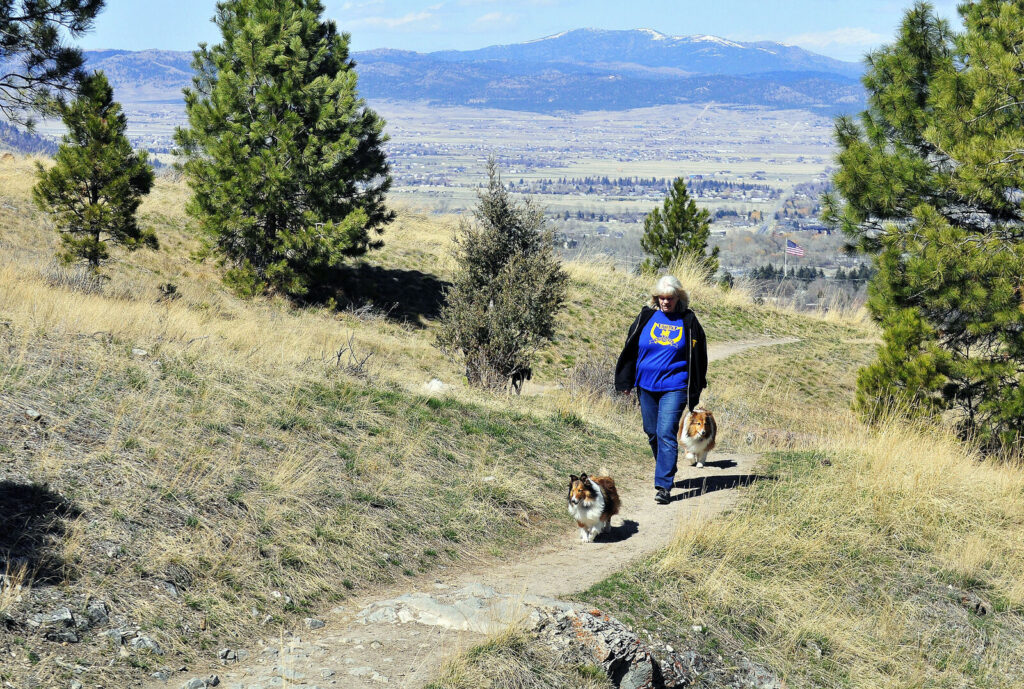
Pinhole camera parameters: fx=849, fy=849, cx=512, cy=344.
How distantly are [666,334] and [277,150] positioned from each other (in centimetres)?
1370

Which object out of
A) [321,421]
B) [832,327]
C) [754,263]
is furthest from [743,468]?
[754,263]

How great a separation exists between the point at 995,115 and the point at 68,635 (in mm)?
11362

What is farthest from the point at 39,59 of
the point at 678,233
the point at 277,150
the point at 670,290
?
the point at 678,233

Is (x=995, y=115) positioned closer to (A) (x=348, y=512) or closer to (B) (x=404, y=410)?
(B) (x=404, y=410)

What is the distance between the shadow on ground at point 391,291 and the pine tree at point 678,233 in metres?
8.90

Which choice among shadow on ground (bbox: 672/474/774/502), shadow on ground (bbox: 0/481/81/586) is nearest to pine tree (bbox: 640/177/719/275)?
shadow on ground (bbox: 672/474/774/502)

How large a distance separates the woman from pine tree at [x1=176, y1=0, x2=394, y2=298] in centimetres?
1248

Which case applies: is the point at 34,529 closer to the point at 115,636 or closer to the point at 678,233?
the point at 115,636

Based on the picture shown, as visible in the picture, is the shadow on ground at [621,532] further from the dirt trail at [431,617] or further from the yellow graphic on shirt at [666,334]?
the yellow graphic on shirt at [666,334]

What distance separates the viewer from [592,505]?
6.64m

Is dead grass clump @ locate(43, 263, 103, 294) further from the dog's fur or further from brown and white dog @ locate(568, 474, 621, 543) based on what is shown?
brown and white dog @ locate(568, 474, 621, 543)

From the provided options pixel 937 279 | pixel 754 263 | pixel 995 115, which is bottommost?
pixel 754 263

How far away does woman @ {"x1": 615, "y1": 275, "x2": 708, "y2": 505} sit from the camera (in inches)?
284

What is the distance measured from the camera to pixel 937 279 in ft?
34.1
